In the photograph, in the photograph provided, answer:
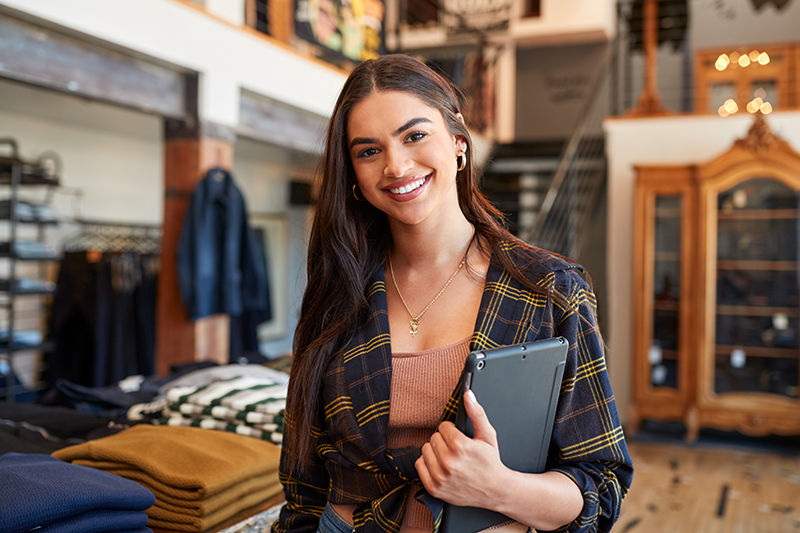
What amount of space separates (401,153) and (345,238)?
0.25 metres

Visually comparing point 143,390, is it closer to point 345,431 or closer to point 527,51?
point 345,431

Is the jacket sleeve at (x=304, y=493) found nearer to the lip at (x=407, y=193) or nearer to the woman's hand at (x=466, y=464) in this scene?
the woman's hand at (x=466, y=464)

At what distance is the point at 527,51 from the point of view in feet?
27.5

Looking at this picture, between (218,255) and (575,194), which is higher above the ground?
(575,194)

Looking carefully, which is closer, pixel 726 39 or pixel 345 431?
pixel 345 431

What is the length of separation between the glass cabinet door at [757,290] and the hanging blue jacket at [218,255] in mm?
3466

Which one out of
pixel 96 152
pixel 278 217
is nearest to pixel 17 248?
pixel 96 152

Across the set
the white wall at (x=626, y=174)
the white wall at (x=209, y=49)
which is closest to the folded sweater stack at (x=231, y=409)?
the white wall at (x=209, y=49)

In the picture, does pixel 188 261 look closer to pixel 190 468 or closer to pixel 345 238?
pixel 190 468

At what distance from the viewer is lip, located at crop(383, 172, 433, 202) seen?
1.05m

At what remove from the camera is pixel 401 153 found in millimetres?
1040

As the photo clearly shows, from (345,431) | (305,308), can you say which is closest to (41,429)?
(305,308)

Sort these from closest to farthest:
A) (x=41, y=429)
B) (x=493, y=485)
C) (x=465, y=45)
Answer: (x=493, y=485)
(x=41, y=429)
(x=465, y=45)

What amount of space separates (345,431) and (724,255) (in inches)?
184
